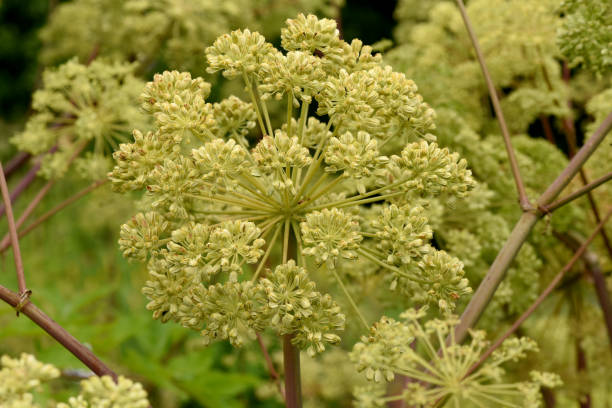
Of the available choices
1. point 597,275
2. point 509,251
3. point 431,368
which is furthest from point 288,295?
point 597,275

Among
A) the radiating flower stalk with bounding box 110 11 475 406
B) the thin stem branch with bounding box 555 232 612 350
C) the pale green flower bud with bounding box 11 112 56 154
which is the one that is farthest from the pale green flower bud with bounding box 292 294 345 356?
the pale green flower bud with bounding box 11 112 56 154

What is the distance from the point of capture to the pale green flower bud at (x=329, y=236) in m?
0.63

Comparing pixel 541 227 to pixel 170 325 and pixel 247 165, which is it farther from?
pixel 170 325

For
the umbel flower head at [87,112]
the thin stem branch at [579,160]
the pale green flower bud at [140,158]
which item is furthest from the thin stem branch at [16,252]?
the thin stem branch at [579,160]

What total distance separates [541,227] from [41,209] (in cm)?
222

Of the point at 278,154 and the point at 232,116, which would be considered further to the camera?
the point at 232,116

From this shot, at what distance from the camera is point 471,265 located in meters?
0.99

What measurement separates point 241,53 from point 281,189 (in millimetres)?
159

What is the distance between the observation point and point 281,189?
0.66 metres

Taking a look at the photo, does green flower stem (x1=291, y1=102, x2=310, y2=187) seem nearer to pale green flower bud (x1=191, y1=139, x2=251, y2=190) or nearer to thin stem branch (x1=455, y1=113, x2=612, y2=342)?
pale green flower bud (x1=191, y1=139, x2=251, y2=190)

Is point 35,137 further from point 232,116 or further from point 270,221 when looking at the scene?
point 270,221

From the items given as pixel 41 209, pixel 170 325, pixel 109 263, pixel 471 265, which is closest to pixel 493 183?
pixel 471 265

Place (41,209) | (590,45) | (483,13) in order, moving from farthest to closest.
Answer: (41,209) → (483,13) → (590,45)

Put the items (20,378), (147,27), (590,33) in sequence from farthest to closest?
1. (147,27)
2. (590,33)
3. (20,378)
